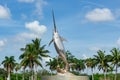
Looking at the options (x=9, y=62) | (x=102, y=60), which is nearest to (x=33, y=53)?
(x=102, y=60)

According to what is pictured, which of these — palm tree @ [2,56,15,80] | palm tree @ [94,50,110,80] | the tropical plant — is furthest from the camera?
palm tree @ [2,56,15,80]

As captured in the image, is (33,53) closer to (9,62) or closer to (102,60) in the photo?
(102,60)

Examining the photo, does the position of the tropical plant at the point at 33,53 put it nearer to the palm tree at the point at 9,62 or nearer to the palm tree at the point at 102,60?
the palm tree at the point at 102,60

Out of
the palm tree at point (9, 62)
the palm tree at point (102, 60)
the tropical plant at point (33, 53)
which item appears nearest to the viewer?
the tropical plant at point (33, 53)

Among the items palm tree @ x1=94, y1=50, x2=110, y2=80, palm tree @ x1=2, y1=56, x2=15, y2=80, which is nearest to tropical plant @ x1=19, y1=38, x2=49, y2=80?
palm tree @ x1=94, y1=50, x2=110, y2=80

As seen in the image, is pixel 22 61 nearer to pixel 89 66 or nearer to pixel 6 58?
pixel 6 58

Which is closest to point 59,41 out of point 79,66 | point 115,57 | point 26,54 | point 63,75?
point 63,75

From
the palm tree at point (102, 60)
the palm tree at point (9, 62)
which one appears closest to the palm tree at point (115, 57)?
the palm tree at point (102, 60)

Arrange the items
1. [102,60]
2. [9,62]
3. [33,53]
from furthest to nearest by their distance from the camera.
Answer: [9,62] < [102,60] < [33,53]

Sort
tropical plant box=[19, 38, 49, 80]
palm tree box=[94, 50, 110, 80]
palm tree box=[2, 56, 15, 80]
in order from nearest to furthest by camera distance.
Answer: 1. tropical plant box=[19, 38, 49, 80]
2. palm tree box=[94, 50, 110, 80]
3. palm tree box=[2, 56, 15, 80]

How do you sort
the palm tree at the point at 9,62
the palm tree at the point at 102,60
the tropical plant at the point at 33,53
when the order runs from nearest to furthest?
the tropical plant at the point at 33,53
the palm tree at the point at 102,60
the palm tree at the point at 9,62

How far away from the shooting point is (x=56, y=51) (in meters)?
43.9

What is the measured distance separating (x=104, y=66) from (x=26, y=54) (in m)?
27.3

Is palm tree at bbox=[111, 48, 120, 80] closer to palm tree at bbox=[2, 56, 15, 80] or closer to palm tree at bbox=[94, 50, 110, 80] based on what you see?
palm tree at bbox=[94, 50, 110, 80]
